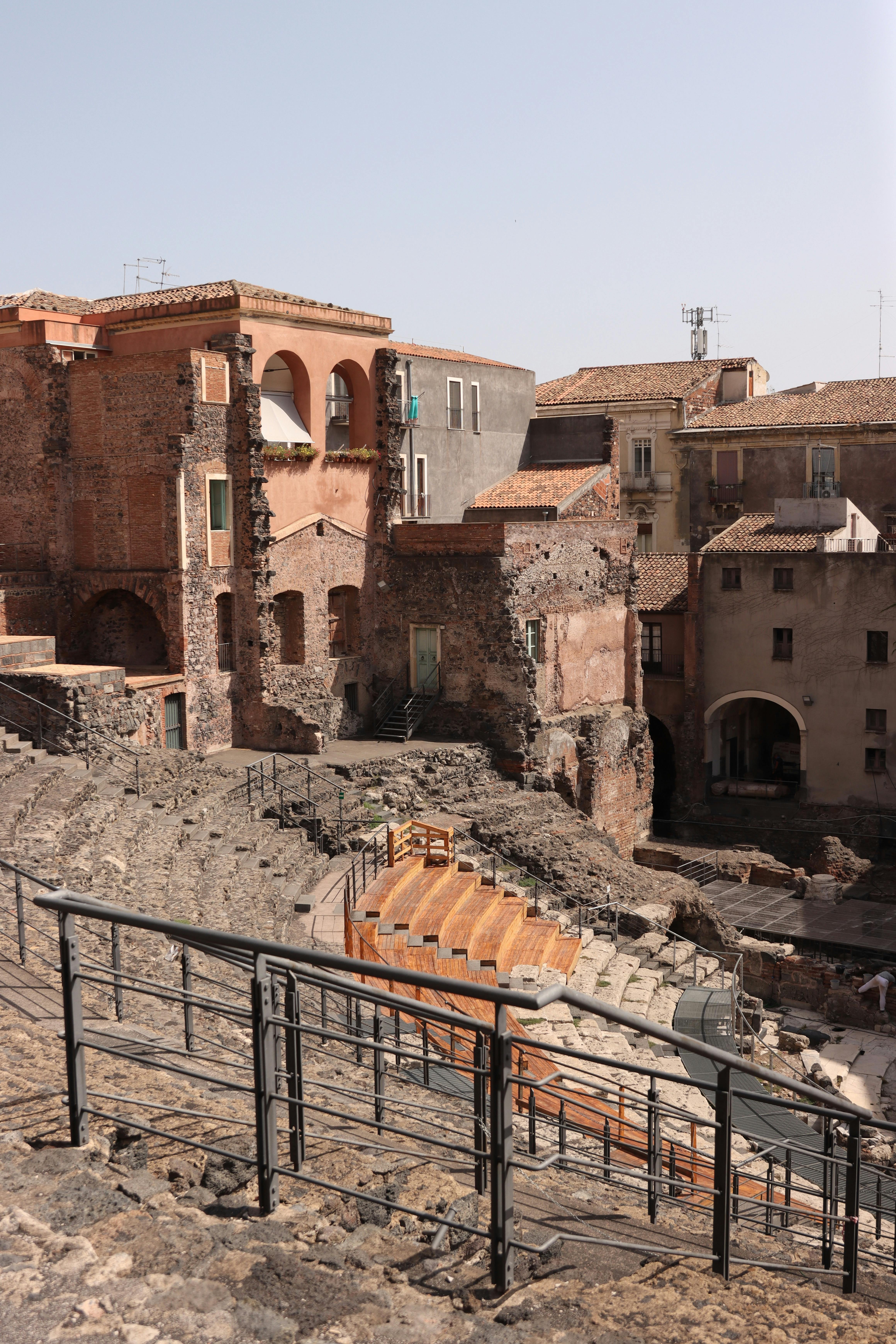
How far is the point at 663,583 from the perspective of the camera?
123 feet

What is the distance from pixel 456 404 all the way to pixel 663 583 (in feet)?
30.4

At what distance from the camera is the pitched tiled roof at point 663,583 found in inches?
1442

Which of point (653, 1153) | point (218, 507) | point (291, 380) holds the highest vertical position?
point (291, 380)

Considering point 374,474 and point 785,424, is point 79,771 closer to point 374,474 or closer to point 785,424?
point 374,474

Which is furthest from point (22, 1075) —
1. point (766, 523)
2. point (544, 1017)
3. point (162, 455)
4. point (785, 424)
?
point (785, 424)

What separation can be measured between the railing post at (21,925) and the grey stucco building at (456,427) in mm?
20956

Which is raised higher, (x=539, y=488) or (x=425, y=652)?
(x=539, y=488)

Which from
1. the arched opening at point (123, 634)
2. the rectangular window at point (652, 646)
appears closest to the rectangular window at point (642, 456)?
the rectangular window at point (652, 646)

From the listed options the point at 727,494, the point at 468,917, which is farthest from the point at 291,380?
the point at 727,494

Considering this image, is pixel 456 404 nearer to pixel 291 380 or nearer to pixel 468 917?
pixel 291 380

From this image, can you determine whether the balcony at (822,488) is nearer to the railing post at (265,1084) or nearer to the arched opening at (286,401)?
the arched opening at (286,401)

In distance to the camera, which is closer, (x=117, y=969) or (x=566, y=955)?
(x=117, y=969)

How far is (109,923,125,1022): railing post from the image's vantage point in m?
8.80

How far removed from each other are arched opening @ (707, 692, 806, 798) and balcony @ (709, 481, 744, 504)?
29.2ft
